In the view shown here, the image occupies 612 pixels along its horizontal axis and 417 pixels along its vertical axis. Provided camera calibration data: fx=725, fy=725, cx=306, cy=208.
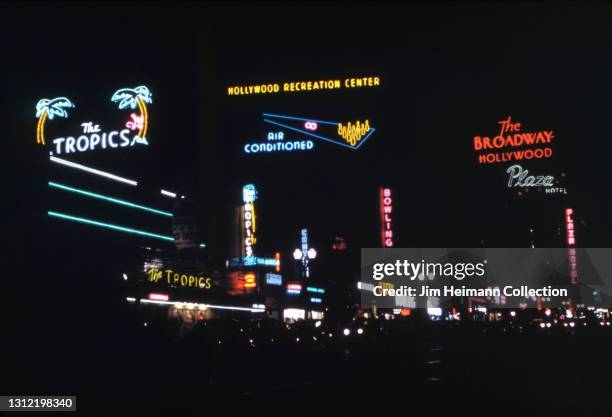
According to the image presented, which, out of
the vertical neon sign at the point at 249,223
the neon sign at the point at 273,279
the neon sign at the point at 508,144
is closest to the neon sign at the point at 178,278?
the vertical neon sign at the point at 249,223

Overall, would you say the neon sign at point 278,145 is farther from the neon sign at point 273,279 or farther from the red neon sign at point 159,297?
the red neon sign at point 159,297

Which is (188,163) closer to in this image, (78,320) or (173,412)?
(78,320)

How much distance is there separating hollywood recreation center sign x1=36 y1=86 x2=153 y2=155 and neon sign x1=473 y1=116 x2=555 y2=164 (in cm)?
5419

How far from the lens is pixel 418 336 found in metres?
37.7

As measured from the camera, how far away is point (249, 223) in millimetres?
49250

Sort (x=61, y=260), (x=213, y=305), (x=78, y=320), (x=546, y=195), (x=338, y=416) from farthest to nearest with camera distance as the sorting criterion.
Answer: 1. (x=546, y=195)
2. (x=213, y=305)
3. (x=61, y=260)
4. (x=78, y=320)
5. (x=338, y=416)

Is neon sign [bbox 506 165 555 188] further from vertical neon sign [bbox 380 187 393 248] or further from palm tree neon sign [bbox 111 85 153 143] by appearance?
palm tree neon sign [bbox 111 85 153 143]

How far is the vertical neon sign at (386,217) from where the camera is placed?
65.5 meters

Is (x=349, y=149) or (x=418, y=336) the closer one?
(x=418, y=336)

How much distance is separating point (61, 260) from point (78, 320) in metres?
3.50

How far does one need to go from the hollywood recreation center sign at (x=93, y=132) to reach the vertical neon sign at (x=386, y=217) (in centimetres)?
3131

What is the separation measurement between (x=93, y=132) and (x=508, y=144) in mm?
59251

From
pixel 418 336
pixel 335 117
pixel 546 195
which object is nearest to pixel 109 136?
pixel 418 336

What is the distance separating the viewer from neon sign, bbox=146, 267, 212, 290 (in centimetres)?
3778
